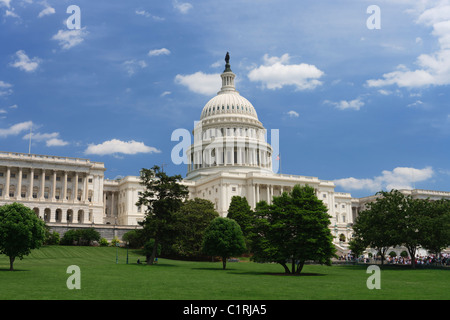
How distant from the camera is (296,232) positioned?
4931 centimetres

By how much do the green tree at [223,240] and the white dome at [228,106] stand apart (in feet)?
305

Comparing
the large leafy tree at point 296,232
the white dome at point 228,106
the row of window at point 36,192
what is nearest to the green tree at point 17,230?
the large leafy tree at point 296,232

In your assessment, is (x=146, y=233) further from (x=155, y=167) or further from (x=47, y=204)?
(x=47, y=204)

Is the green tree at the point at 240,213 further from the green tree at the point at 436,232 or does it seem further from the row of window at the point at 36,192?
the row of window at the point at 36,192

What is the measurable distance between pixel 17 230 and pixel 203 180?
86.8m

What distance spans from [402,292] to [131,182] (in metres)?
100

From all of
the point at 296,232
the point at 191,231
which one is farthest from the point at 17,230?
the point at 191,231

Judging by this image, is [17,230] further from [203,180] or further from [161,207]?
[203,180]

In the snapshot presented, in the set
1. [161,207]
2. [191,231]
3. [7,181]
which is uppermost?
[7,181]

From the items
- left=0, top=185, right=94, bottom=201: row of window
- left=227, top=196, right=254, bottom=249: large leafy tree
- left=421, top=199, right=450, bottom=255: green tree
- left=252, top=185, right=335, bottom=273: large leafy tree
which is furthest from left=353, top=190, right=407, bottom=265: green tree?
left=0, top=185, right=94, bottom=201: row of window

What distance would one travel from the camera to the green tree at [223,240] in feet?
189

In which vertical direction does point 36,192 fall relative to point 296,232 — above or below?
above

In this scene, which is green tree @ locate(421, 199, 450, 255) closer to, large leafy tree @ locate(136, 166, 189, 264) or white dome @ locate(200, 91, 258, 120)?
large leafy tree @ locate(136, 166, 189, 264)

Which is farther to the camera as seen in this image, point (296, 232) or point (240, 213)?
point (240, 213)
